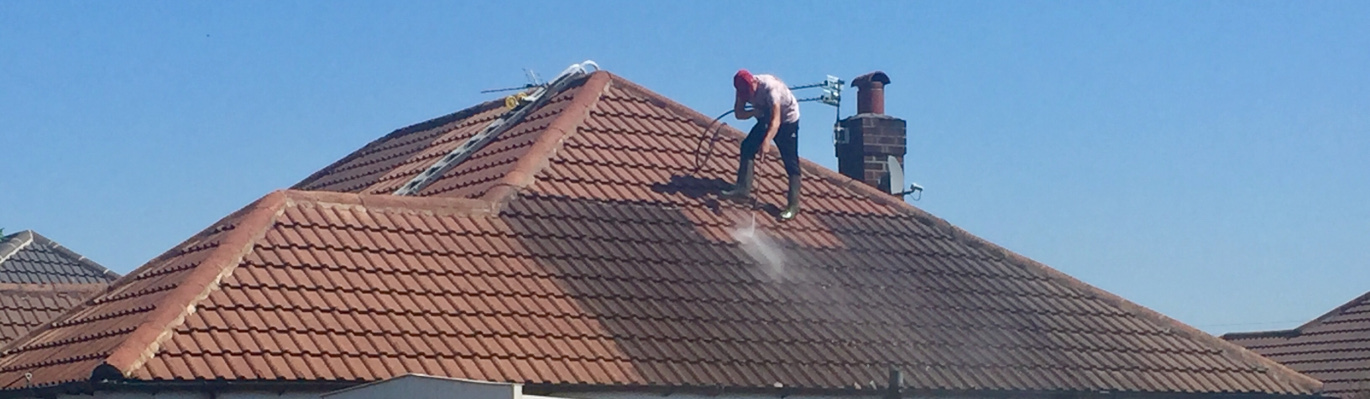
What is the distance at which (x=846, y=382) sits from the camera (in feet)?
45.9

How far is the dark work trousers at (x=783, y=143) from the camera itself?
652 inches

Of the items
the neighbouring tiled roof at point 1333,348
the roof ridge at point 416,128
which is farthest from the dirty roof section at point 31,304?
the neighbouring tiled roof at point 1333,348

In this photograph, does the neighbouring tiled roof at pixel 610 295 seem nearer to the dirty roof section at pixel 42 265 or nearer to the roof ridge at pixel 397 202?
the roof ridge at pixel 397 202

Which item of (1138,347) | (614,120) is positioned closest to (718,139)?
(614,120)

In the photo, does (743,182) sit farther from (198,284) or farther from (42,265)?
(42,265)

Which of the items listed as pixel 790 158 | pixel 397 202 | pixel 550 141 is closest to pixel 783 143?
pixel 790 158

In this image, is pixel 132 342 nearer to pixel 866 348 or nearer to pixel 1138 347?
pixel 866 348

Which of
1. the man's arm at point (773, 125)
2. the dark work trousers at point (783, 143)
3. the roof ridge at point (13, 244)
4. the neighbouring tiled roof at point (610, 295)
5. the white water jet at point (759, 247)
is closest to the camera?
the neighbouring tiled roof at point (610, 295)

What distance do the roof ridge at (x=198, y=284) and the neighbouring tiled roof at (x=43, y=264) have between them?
18.7 meters

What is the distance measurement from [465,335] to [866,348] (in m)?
3.48

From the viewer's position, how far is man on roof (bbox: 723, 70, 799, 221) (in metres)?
16.5

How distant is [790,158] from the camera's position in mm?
16766

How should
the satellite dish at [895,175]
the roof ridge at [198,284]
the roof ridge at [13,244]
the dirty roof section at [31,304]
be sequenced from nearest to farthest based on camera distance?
1. the roof ridge at [198,284]
2. the dirty roof section at [31,304]
3. the satellite dish at [895,175]
4. the roof ridge at [13,244]

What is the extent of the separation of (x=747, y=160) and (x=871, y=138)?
4342 mm
